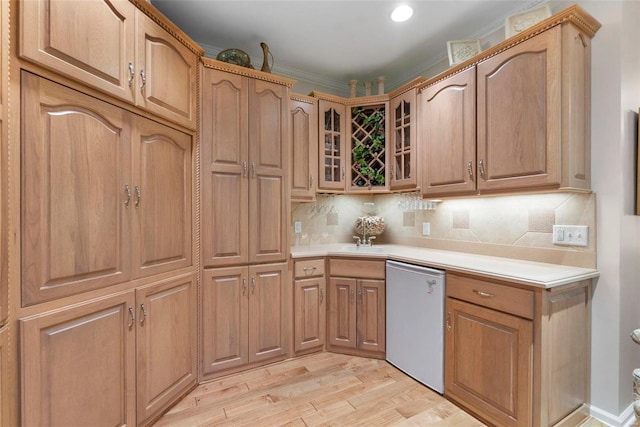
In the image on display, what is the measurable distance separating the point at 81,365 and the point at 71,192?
0.77 meters

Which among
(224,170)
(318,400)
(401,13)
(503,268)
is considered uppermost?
(401,13)

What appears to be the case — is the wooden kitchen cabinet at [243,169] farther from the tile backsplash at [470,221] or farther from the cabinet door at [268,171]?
the tile backsplash at [470,221]

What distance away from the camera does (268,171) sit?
2.33m

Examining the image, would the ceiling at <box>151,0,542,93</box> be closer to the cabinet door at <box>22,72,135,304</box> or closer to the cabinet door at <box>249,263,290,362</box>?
the cabinet door at <box>22,72,135,304</box>

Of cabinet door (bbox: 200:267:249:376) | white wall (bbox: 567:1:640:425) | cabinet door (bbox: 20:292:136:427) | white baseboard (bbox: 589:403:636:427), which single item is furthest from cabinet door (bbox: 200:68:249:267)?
white baseboard (bbox: 589:403:636:427)

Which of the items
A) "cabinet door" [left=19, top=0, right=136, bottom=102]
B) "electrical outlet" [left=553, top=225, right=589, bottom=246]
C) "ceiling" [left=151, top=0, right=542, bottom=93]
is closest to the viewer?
"cabinet door" [left=19, top=0, right=136, bottom=102]

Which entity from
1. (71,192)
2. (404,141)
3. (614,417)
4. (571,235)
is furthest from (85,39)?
(614,417)

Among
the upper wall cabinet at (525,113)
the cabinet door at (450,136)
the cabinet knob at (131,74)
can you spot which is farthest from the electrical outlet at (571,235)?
the cabinet knob at (131,74)

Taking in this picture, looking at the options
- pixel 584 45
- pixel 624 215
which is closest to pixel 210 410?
pixel 624 215

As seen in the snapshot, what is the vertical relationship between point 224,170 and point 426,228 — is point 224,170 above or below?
above

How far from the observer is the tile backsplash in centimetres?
185

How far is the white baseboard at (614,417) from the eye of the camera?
5.33ft

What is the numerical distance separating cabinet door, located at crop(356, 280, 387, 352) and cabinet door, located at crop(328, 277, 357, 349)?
Answer: 53mm

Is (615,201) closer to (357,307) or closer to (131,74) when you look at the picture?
(357,307)
